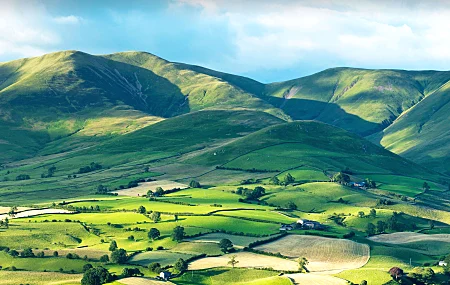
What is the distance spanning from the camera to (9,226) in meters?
166

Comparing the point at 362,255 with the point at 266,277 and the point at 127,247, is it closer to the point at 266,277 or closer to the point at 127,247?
the point at 266,277

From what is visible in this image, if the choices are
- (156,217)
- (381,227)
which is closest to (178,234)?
(156,217)

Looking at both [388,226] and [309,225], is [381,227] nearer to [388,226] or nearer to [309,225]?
[388,226]

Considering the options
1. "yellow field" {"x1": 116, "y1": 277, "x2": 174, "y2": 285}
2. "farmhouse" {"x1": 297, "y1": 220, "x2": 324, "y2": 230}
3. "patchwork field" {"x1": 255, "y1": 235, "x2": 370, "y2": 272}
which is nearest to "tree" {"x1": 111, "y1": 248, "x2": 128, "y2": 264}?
"yellow field" {"x1": 116, "y1": 277, "x2": 174, "y2": 285}

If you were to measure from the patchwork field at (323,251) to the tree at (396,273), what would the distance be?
962 cm

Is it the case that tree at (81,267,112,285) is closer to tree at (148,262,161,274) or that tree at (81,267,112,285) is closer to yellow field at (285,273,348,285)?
tree at (148,262,161,274)

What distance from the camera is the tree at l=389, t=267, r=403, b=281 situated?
124 metres

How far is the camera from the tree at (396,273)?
124 metres

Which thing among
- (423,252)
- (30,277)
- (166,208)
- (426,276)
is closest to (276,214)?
(166,208)

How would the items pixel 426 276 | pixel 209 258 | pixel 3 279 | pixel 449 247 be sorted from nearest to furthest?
pixel 3 279
pixel 426 276
pixel 209 258
pixel 449 247

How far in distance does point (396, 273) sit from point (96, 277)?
54.1 metres

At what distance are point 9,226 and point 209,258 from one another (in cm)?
5738

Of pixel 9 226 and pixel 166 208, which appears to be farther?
pixel 166 208

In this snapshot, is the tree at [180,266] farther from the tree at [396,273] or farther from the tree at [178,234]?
the tree at [396,273]
